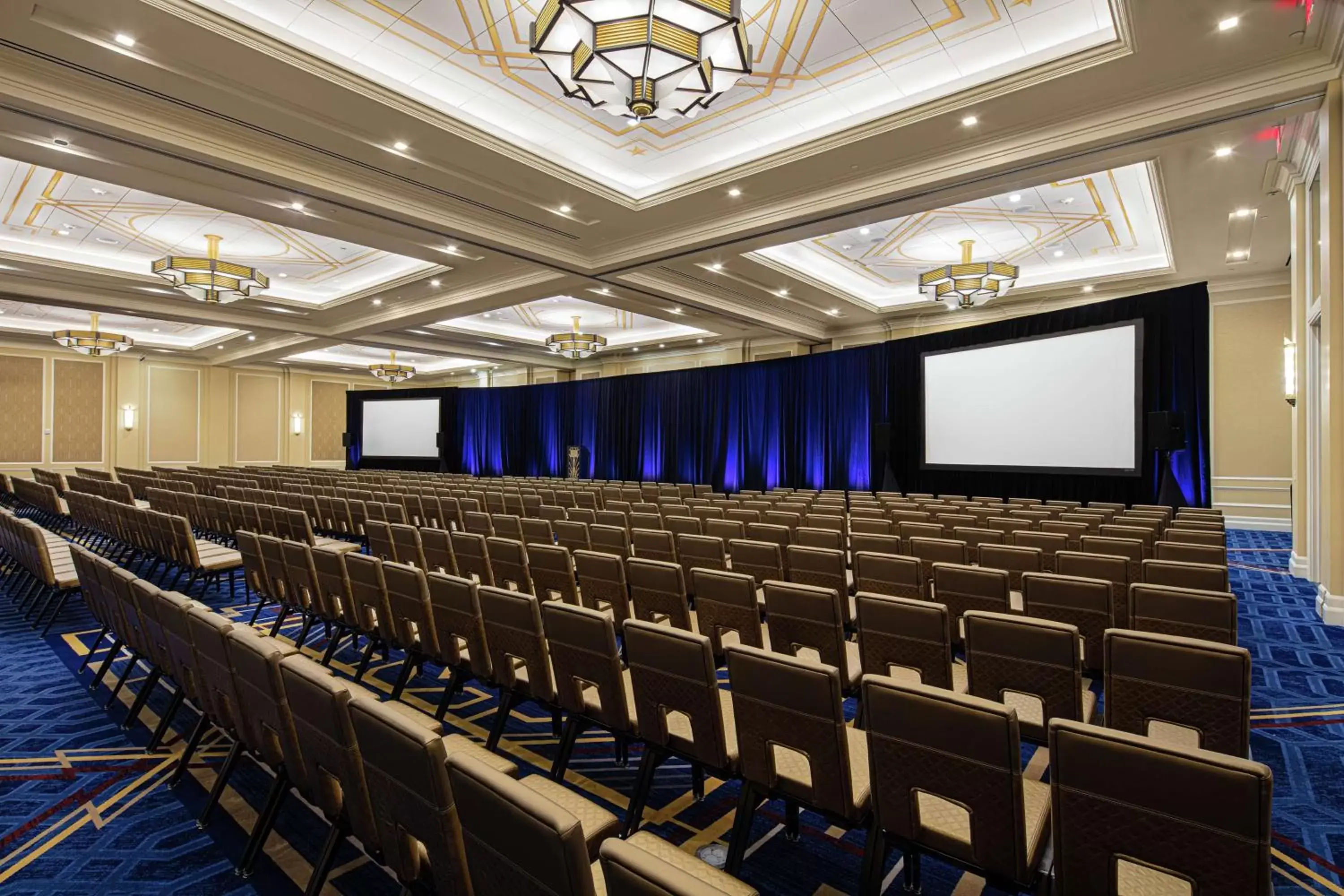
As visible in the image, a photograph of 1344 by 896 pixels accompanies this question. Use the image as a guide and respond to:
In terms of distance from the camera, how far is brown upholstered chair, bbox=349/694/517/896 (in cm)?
138

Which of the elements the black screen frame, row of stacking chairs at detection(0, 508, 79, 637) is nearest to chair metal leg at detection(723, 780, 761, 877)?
row of stacking chairs at detection(0, 508, 79, 637)

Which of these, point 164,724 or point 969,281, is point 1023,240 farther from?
point 164,724

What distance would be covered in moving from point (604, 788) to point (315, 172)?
687 centimetres

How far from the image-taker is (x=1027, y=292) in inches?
473

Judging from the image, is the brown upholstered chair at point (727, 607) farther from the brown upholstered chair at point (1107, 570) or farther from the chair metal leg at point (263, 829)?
the brown upholstered chair at point (1107, 570)

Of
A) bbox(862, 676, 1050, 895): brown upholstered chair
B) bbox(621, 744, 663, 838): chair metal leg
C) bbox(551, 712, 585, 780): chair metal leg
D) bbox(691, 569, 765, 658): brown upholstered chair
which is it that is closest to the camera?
bbox(862, 676, 1050, 895): brown upholstered chair

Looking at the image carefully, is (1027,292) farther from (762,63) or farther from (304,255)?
(304,255)

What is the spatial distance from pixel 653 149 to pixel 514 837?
23.8 ft

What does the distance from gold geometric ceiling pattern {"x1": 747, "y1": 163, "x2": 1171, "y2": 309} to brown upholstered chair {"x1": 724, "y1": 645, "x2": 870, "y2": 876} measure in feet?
24.7

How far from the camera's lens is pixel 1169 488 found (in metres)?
8.88

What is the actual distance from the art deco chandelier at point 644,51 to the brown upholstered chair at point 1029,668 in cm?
368

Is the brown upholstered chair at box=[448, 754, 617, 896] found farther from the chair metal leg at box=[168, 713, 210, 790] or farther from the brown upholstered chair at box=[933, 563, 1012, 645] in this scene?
the brown upholstered chair at box=[933, 563, 1012, 645]

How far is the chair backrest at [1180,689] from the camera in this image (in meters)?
1.95

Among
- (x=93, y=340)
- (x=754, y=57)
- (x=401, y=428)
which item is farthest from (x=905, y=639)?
(x=401, y=428)
